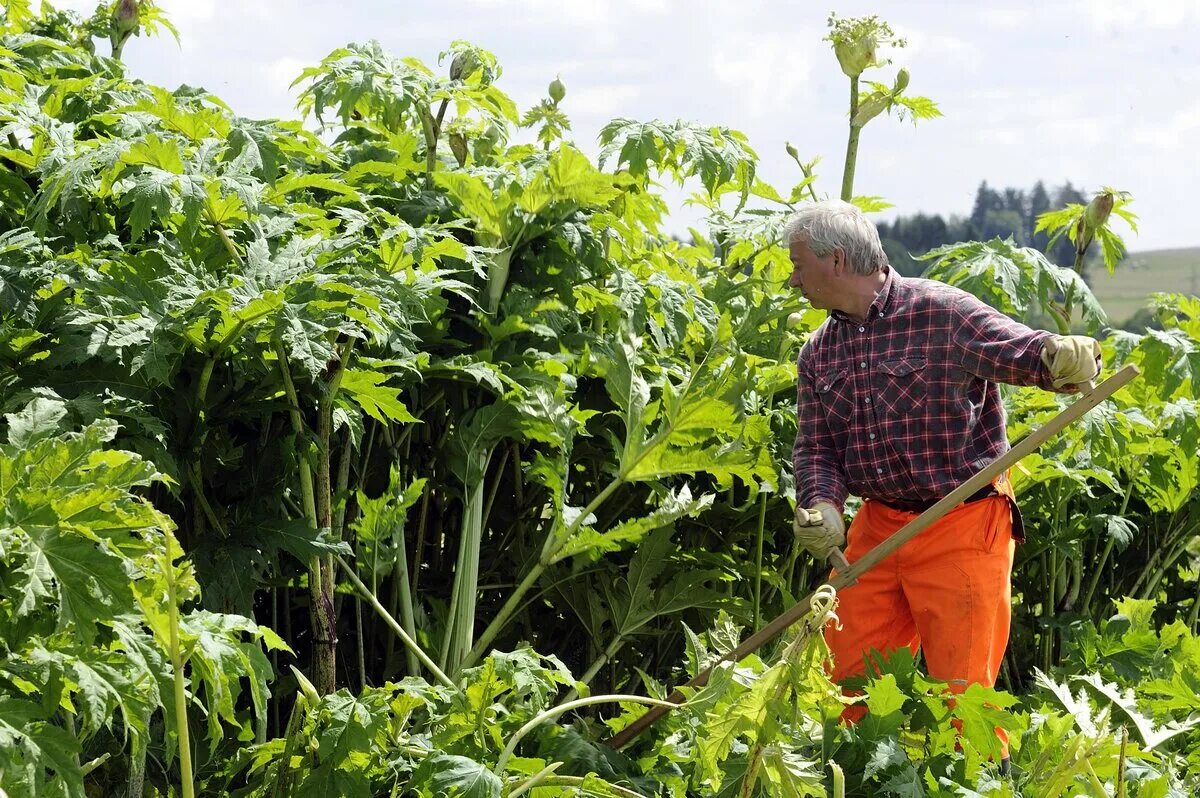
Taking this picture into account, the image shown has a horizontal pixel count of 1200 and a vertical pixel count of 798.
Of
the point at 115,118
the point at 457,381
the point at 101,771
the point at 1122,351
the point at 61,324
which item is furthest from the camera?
the point at 1122,351

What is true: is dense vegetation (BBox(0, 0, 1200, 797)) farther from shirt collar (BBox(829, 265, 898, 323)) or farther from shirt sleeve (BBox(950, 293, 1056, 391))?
shirt sleeve (BBox(950, 293, 1056, 391))

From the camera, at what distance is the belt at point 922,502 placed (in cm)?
371

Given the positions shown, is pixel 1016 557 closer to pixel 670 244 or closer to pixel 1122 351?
pixel 1122 351

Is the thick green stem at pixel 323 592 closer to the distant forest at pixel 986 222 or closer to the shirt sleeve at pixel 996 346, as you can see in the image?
the shirt sleeve at pixel 996 346

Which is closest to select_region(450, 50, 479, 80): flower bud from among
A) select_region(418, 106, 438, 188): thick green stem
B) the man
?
select_region(418, 106, 438, 188): thick green stem

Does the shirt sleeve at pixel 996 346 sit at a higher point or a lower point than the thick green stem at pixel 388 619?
higher

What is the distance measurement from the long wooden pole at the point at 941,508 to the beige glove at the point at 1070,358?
0.05m

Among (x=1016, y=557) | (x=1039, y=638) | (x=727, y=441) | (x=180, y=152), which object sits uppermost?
(x=180, y=152)

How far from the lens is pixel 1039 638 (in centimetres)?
525

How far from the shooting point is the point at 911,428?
145 inches

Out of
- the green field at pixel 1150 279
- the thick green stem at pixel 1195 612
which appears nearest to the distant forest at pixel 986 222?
the green field at pixel 1150 279

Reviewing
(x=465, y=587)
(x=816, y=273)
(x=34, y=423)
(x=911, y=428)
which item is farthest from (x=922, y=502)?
(x=34, y=423)

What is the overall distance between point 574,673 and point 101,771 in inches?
64.2

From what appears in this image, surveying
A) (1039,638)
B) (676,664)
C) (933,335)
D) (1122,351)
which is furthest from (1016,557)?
(933,335)
